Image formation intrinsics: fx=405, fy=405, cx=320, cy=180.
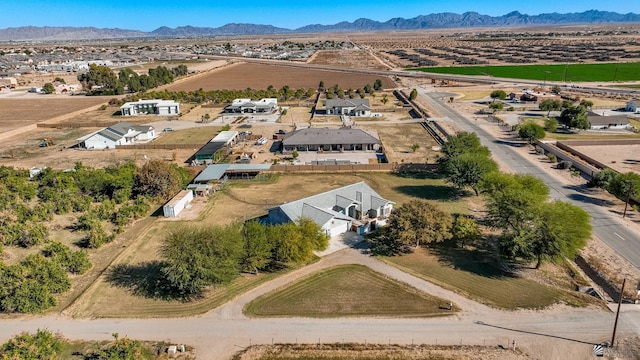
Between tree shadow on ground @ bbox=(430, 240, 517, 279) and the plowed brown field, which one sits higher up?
the plowed brown field

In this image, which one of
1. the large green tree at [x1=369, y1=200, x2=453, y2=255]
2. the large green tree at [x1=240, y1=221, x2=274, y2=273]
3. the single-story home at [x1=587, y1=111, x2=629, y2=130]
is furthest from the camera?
the single-story home at [x1=587, y1=111, x2=629, y2=130]

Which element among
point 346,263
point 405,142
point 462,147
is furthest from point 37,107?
point 346,263

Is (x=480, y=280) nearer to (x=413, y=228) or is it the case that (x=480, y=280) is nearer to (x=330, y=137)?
(x=413, y=228)

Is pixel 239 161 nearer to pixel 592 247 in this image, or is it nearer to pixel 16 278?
pixel 16 278

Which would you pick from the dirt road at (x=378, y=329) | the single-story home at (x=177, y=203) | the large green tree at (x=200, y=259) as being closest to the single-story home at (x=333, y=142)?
the single-story home at (x=177, y=203)

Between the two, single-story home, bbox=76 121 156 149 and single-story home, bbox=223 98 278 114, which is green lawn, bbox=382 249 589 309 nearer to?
single-story home, bbox=76 121 156 149

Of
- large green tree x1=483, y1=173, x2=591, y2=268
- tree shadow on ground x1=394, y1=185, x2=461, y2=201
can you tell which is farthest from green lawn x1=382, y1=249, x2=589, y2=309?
tree shadow on ground x1=394, y1=185, x2=461, y2=201
